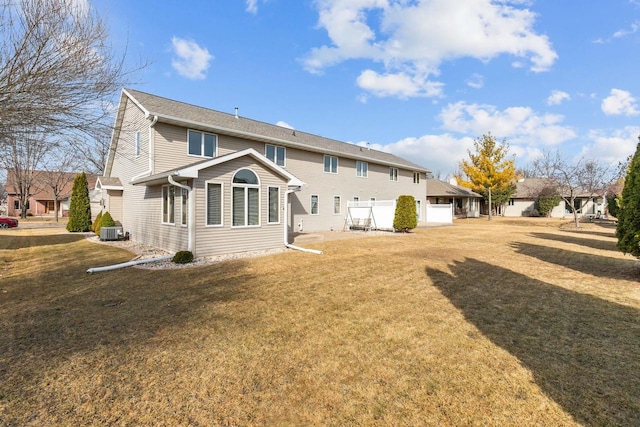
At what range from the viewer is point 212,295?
6113 millimetres

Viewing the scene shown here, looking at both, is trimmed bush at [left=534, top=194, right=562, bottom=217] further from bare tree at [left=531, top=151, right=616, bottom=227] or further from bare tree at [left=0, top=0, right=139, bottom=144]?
bare tree at [left=0, top=0, right=139, bottom=144]

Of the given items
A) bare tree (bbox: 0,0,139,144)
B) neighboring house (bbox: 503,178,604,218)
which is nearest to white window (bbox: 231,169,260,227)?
bare tree (bbox: 0,0,139,144)

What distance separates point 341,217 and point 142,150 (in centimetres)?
1234

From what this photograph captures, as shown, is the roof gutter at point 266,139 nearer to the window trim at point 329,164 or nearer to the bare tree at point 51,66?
the window trim at point 329,164

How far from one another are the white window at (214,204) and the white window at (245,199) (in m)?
0.50

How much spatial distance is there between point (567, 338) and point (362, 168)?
19.0m

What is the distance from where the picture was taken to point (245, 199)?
11.0 metres

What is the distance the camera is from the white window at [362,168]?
2193 centimetres

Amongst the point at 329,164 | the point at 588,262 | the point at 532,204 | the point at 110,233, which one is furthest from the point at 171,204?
the point at 532,204

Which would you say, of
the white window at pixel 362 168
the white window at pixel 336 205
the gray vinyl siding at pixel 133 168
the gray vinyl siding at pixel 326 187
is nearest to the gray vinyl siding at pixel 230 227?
the gray vinyl siding at pixel 133 168

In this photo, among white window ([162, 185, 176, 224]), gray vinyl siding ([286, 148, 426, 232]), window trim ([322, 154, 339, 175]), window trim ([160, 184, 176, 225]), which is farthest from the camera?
window trim ([322, 154, 339, 175])

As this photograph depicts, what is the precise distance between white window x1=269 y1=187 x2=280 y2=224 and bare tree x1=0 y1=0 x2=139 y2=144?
19.6ft

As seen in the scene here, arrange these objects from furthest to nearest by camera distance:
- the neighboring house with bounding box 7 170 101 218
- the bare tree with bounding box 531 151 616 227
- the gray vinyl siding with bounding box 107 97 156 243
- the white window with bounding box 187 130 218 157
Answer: the neighboring house with bounding box 7 170 101 218 → the bare tree with bounding box 531 151 616 227 → the white window with bounding box 187 130 218 157 → the gray vinyl siding with bounding box 107 97 156 243

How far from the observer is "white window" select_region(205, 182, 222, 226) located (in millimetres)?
10062
